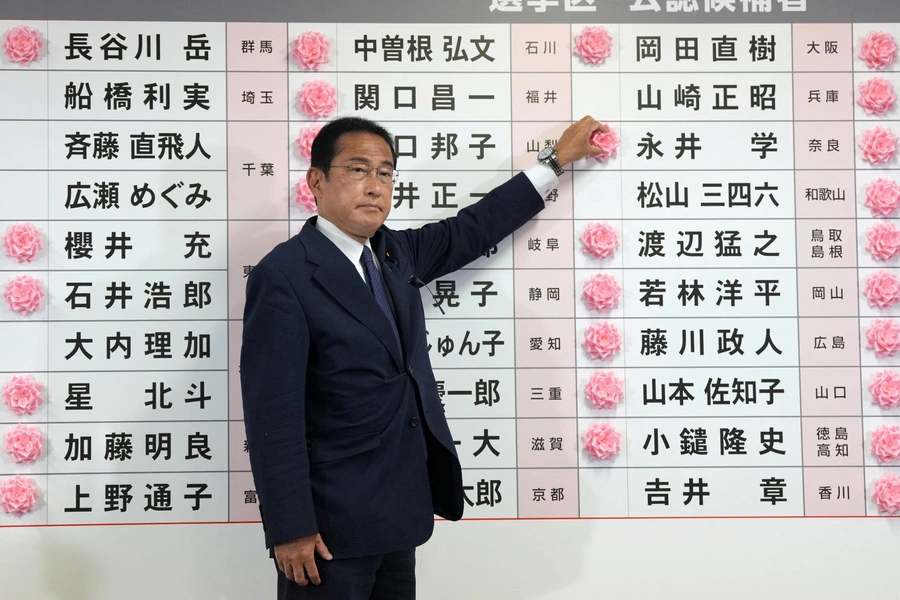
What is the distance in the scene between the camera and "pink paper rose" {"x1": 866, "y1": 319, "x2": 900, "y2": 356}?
7.13 feet

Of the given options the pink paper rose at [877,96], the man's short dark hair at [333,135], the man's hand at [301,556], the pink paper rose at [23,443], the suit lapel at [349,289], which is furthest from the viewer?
the pink paper rose at [877,96]

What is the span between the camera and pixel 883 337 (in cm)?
218

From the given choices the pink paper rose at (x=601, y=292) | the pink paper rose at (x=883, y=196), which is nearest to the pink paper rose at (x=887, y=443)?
the pink paper rose at (x=883, y=196)

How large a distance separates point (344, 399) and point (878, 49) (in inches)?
74.5

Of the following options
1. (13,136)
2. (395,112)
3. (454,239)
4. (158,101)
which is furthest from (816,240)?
(13,136)

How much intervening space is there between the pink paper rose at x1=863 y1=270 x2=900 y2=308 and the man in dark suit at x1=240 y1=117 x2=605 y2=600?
137 cm

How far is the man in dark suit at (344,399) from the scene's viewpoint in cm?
157

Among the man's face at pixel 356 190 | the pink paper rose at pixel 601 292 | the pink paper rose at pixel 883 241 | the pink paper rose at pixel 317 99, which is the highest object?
the pink paper rose at pixel 317 99

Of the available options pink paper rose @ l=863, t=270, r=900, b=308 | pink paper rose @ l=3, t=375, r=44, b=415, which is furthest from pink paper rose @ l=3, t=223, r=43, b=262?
pink paper rose @ l=863, t=270, r=900, b=308

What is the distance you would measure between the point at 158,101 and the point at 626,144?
1.38 m

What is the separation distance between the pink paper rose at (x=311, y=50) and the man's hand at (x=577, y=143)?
Result: 2.41ft

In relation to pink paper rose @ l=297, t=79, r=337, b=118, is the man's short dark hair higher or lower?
lower

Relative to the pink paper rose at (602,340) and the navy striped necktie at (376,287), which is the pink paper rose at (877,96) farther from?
the navy striped necktie at (376,287)

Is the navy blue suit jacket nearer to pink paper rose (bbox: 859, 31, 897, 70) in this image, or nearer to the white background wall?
the white background wall
